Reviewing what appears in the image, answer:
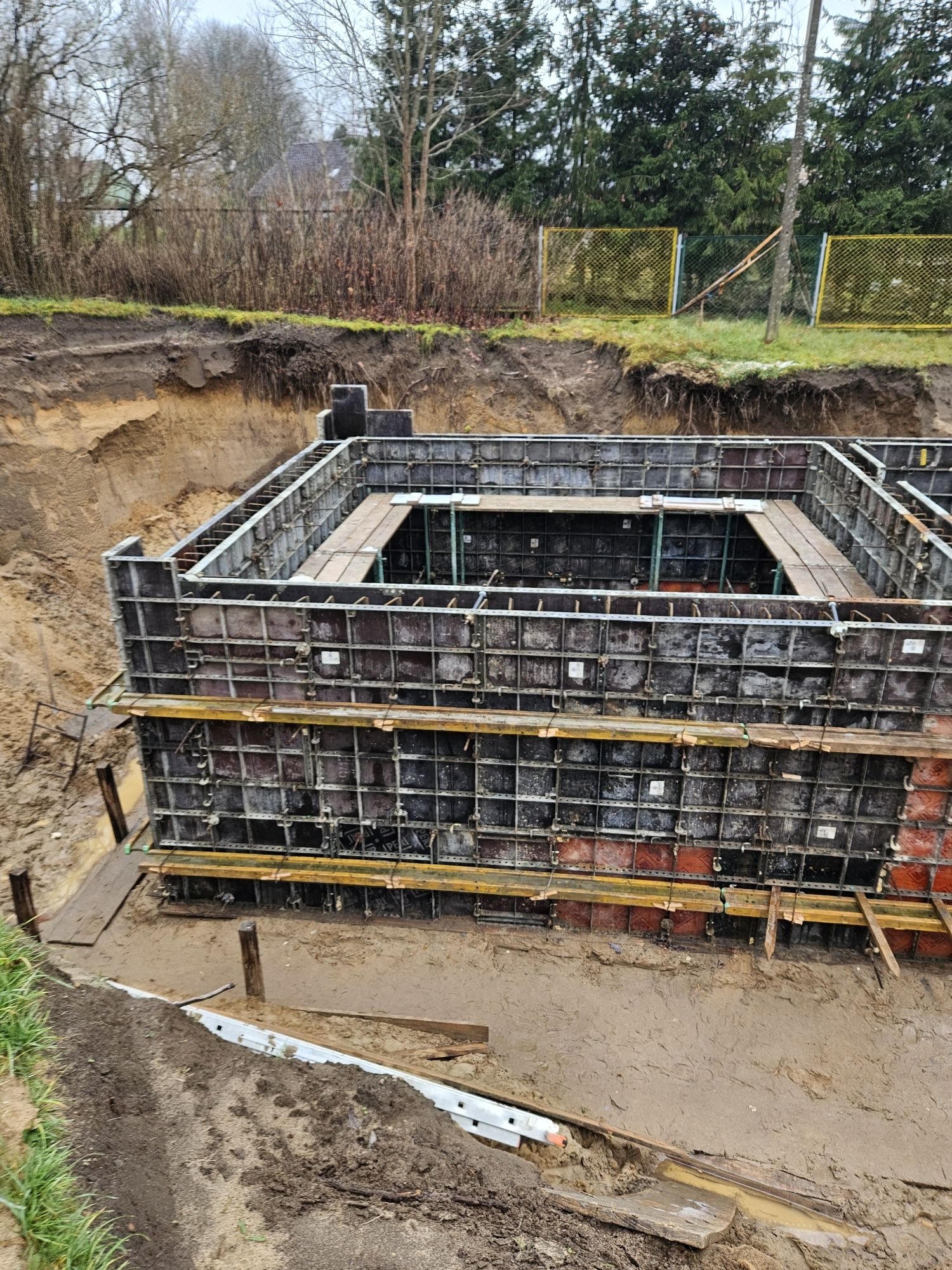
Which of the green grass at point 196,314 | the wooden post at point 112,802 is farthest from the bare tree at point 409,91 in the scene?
the wooden post at point 112,802

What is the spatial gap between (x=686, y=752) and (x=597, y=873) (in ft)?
5.30

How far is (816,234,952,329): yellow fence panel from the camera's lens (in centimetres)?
1958

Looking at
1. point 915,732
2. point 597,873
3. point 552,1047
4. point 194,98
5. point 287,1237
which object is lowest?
point 552,1047

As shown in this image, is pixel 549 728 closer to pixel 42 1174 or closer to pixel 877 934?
pixel 877 934

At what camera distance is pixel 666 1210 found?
577 cm

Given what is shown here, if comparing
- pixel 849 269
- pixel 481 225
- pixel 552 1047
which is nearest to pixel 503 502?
pixel 552 1047

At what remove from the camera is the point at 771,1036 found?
25.1ft

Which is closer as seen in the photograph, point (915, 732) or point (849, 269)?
point (915, 732)

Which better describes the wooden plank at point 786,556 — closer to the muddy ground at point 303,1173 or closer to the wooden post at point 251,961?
the muddy ground at point 303,1173

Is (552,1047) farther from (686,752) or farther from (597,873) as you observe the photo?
Answer: (686,752)

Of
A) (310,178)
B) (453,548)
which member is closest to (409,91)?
(310,178)

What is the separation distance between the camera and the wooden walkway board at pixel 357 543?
10781mm

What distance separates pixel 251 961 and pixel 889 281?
20.5 meters

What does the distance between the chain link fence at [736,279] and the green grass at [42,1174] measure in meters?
20.6
